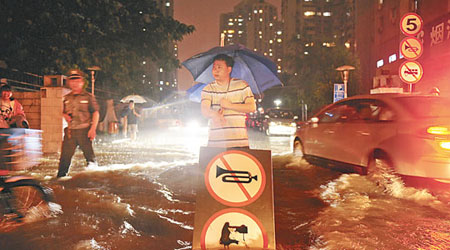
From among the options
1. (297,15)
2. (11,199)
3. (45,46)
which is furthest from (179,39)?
(297,15)

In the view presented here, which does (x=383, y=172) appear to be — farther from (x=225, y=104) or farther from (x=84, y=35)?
(x=84, y=35)

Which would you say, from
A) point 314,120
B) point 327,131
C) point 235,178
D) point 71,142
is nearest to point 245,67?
point 235,178

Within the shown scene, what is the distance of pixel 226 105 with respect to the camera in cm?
523

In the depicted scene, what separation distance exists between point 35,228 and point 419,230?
4463mm

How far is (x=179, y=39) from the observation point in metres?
23.4

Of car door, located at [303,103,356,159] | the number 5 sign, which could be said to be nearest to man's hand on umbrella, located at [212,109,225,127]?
car door, located at [303,103,356,159]

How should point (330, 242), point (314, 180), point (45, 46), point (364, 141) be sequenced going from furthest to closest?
point (45, 46)
point (314, 180)
point (364, 141)
point (330, 242)

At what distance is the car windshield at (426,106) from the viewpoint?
661 cm

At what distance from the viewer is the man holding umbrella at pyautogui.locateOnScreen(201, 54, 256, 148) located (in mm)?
5273

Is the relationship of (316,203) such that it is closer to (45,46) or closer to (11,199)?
(11,199)

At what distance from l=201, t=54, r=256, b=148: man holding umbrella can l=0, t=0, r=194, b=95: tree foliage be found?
13.7 metres

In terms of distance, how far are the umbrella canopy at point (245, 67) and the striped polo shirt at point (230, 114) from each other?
0.61m

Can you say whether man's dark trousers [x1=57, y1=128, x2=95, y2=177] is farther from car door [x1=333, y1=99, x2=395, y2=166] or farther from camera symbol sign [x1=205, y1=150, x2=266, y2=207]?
car door [x1=333, y1=99, x2=395, y2=166]

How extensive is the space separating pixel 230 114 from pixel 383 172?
342 centimetres
